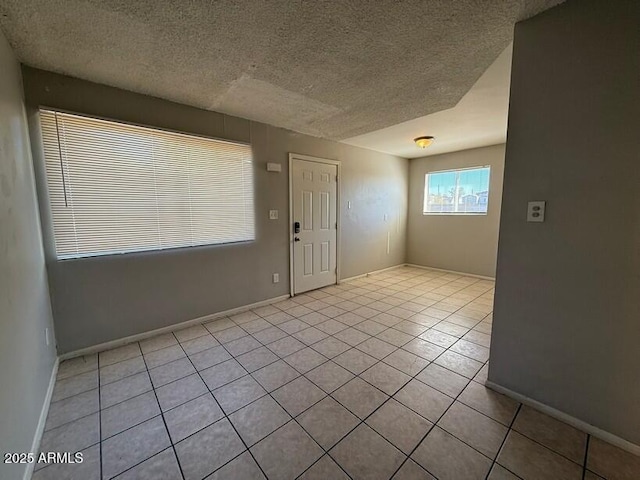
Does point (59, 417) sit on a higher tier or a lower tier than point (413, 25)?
lower

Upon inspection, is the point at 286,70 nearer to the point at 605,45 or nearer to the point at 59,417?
the point at 605,45

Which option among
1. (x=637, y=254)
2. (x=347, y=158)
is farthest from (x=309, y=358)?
(x=347, y=158)

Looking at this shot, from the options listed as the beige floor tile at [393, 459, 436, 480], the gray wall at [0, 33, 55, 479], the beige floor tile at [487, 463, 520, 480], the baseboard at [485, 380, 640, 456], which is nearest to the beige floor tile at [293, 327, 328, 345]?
the beige floor tile at [393, 459, 436, 480]

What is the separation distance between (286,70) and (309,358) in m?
2.43

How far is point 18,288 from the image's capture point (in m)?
1.44

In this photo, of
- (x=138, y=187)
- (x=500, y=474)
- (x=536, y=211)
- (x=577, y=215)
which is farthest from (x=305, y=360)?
(x=138, y=187)

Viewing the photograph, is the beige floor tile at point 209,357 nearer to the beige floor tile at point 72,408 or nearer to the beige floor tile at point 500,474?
the beige floor tile at point 72,408

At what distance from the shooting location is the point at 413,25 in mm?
1602

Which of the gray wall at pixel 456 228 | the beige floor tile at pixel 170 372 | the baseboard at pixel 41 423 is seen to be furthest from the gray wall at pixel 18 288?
the gray wall at pixel 456 228

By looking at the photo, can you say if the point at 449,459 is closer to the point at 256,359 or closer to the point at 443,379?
the point at 443,379

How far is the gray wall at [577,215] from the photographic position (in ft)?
4.46

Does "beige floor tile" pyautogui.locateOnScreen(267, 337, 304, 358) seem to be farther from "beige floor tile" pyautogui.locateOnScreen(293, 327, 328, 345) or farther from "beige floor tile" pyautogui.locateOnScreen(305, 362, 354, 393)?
"beige floor tile" pyautogui.locateOnScreen(305, 362, 354, 393)

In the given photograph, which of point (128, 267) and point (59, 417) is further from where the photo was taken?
point (128, 267)

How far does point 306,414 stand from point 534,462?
1244 mm
